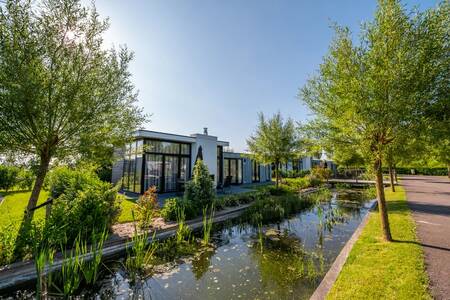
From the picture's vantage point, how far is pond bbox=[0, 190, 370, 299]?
3506 millimetres

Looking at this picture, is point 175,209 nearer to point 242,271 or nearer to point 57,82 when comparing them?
point 242,271

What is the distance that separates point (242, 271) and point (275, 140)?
1001 centimetres

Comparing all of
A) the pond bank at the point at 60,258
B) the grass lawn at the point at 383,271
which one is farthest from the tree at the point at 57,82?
the grass lawn at the point at 383,271

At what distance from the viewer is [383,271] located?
3.57m

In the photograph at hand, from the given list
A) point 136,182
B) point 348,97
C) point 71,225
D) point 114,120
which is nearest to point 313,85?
point 348,97

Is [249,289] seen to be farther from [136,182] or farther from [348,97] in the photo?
[136,182]

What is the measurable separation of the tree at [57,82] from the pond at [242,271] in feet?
9.48

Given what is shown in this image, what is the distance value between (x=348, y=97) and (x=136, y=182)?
12.3 meters

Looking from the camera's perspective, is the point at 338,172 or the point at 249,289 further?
the point at 338,172

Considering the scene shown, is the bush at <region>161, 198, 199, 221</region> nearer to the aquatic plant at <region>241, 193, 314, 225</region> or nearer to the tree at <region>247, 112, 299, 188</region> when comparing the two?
the aquatic plant at <region>241, 193, 314, 225</region>

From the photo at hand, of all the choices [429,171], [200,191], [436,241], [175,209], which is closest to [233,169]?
[200,191]

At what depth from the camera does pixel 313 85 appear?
5.55 meters

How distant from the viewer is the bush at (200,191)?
840 cm

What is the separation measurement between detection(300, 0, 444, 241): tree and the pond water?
7.10 feet
